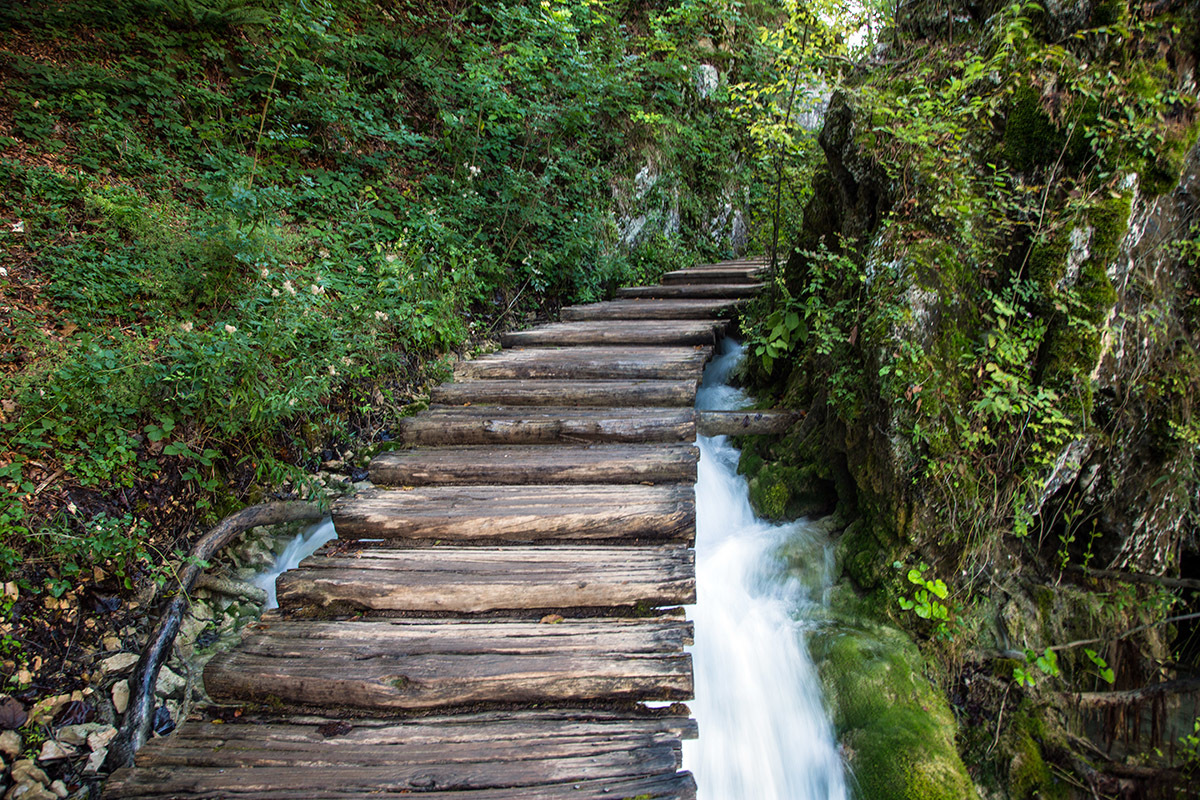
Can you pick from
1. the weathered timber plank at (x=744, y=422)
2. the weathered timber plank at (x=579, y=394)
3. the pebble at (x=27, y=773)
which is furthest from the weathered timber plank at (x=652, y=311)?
the pebble at (x=27, y=773)

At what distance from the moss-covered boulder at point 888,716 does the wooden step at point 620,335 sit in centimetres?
290

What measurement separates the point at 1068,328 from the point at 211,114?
21.7 feet

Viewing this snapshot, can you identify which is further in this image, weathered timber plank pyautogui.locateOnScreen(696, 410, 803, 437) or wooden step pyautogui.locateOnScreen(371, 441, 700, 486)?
weathered timber plank pyautogui.locateOnScreen(696, 410, 803, 437)

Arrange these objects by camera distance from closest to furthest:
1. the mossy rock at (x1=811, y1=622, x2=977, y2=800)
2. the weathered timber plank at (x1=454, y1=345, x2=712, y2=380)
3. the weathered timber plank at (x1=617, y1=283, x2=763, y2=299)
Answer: the mossy rock at (x1=811, y1=622, x2=977, y2=800), the weathered timber plank at (x1=454, y1=345, x2=712, y2=380), the weathered timber plank at (x1=617, y1=283, x2=763, y2=299)

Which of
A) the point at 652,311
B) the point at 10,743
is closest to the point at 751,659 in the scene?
the point at 10,743

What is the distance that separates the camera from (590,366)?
4602mm

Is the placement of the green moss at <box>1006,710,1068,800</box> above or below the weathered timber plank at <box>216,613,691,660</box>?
below

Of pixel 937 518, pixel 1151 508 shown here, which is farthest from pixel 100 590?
pixel 1151 508

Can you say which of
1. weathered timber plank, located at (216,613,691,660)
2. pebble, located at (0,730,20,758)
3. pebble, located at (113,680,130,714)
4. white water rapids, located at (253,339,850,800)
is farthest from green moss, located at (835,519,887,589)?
pebble, located at (0,730,20,758)

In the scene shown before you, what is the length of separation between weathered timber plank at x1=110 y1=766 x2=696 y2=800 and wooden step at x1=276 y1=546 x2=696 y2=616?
74 centimetres

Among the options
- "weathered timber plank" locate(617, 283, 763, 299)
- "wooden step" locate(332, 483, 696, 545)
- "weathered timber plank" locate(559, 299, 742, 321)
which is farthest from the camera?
"weathered timber plank" locate(617, 283, 763, 299)

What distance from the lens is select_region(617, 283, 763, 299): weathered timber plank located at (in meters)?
6.59

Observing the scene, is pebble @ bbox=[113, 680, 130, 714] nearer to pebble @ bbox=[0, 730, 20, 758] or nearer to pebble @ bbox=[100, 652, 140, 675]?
pebble @ bbox=[100, 652, 140, 675]

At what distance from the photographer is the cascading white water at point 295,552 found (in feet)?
10.8
